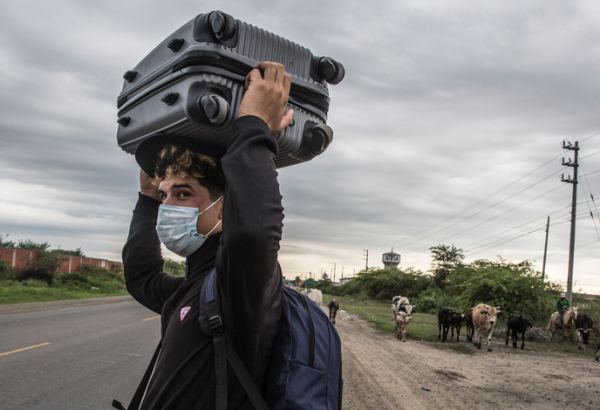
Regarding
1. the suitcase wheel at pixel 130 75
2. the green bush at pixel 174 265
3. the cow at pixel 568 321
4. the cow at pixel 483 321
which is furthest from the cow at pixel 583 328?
the suitcase wheel at pixel 130 75

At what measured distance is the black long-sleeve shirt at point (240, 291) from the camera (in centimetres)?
124

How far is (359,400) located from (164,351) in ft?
18.7

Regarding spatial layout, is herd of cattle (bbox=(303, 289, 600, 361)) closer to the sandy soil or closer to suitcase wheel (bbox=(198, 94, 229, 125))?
the sandy soil

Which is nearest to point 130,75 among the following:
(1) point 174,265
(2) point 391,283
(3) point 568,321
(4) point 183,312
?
(4) point 183,312

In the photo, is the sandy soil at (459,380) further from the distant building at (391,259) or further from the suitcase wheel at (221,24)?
the distant building at (391,259)

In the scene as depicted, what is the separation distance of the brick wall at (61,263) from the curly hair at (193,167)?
33.8 m

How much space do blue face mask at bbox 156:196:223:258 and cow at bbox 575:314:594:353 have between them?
18870mm

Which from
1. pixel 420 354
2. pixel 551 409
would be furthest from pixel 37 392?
pixel 420 354

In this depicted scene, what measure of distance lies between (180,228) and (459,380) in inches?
343

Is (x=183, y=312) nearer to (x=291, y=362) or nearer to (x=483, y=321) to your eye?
(x=291, y=362)

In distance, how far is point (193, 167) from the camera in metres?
1.86

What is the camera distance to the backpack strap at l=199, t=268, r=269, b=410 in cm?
131

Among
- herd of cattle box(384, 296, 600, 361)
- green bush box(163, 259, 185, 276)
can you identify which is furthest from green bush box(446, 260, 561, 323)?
Result: green bush box(163, 259, 185, 276)

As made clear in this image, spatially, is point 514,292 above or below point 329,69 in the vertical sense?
below
